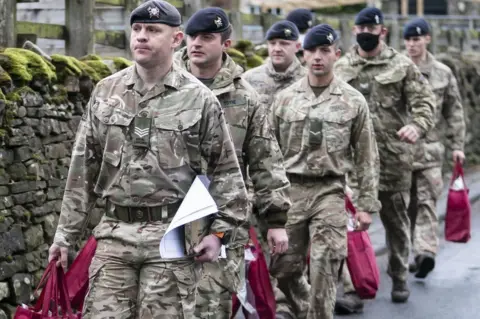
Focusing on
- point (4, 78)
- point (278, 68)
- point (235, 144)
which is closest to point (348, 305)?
point (278, 68)

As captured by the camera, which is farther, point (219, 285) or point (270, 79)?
point (270, 79)

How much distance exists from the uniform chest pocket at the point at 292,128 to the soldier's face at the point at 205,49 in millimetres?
1447

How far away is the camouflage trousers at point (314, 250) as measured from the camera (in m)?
8.88

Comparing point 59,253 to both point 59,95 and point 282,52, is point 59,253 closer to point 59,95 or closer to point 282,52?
point 59,95

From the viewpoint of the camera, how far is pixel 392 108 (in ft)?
37.1

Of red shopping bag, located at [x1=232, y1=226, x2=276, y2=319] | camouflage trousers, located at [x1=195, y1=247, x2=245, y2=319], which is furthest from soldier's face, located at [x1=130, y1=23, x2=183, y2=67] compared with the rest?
red shopping bag, located at [x1=232, y1=226, x2=276, y2=319]

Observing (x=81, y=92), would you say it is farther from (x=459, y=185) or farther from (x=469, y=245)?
(x=469, y=245)

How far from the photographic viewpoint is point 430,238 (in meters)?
12.3

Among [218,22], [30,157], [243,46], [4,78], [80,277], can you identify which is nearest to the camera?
[80,277]

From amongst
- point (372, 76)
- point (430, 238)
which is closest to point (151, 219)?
point (372, 76)

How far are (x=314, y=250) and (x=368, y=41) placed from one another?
9.22ft

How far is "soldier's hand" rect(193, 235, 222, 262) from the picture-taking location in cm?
617

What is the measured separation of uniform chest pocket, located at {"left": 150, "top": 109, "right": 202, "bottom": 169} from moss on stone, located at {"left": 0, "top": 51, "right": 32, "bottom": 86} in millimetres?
2881

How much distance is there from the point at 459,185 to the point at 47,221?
4.59 metres
